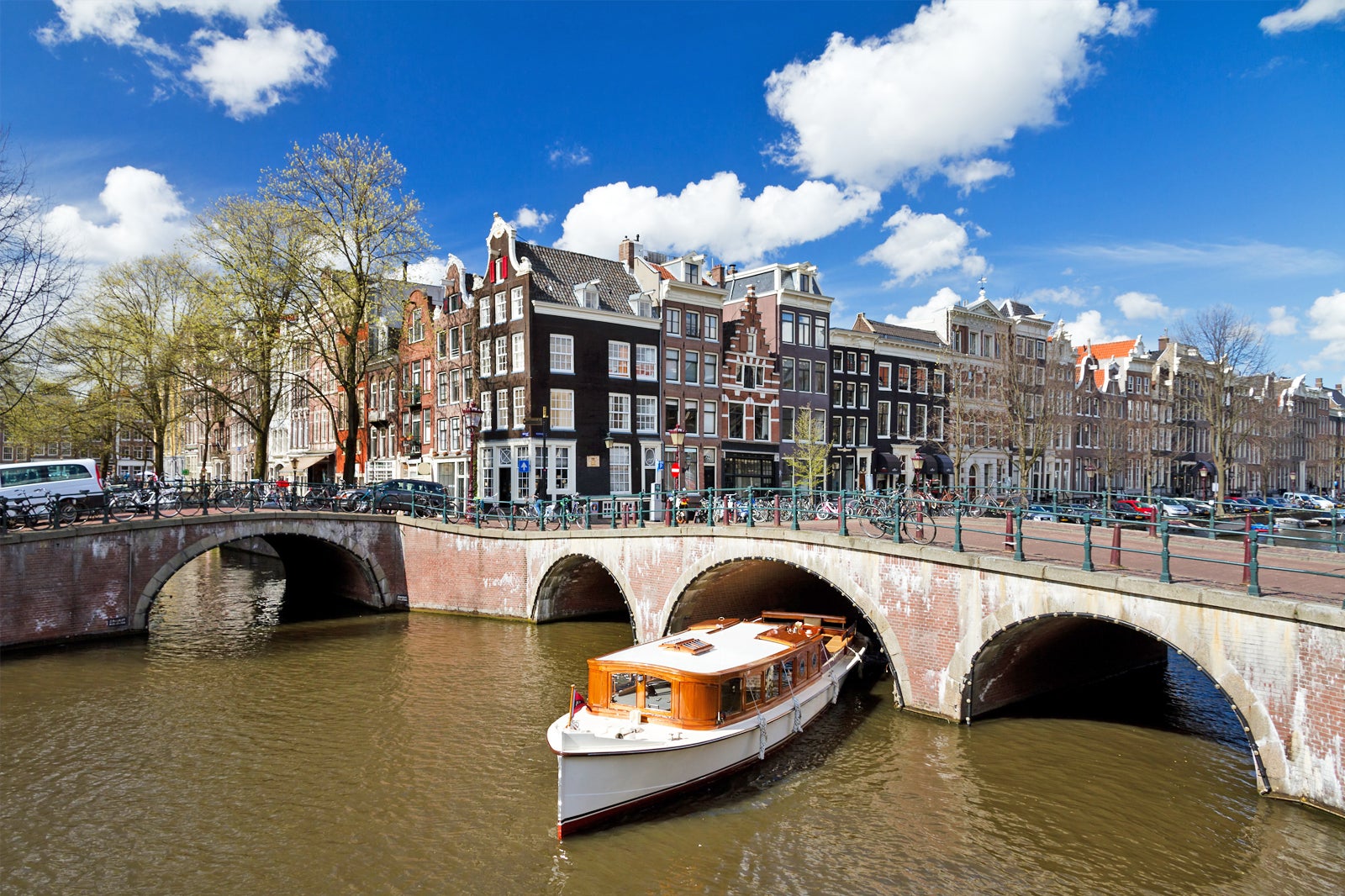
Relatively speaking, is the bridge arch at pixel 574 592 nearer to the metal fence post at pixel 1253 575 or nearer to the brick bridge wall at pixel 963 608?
the brick bridge wall at pixel 963 608

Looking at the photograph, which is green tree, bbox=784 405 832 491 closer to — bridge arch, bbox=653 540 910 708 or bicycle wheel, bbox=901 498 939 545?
bridge arch, bbox=653 540 910 708

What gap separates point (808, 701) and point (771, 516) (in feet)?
33.4

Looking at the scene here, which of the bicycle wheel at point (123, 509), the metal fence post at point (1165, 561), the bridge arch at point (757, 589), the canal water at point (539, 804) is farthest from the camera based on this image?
the bicycle wheel at point (123, 509)

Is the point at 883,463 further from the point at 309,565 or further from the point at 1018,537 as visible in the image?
the point at 1018,537

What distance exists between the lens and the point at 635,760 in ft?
38.8

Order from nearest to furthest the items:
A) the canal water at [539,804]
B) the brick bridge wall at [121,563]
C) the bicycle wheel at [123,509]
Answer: the canal water at [539,804] → the brick bridge wall at [121,563] → the bicycle wheel at [123,509]

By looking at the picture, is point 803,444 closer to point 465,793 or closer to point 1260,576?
point 1260,576

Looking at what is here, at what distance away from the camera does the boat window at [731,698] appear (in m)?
13.1

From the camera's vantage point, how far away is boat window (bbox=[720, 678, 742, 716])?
43.1 ft

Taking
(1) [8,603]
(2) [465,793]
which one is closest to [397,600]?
(1) [8,603]

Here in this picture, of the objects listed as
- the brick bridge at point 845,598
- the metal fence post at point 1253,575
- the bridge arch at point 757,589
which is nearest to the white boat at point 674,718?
the bridge arch at point 757,589

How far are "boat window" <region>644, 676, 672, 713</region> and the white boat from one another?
2cm

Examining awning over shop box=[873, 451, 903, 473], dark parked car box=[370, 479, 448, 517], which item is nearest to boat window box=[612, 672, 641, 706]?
dark parked car box=[370, 479, 448, 517]

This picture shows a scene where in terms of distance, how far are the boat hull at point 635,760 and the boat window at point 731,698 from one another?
232 millimetres
